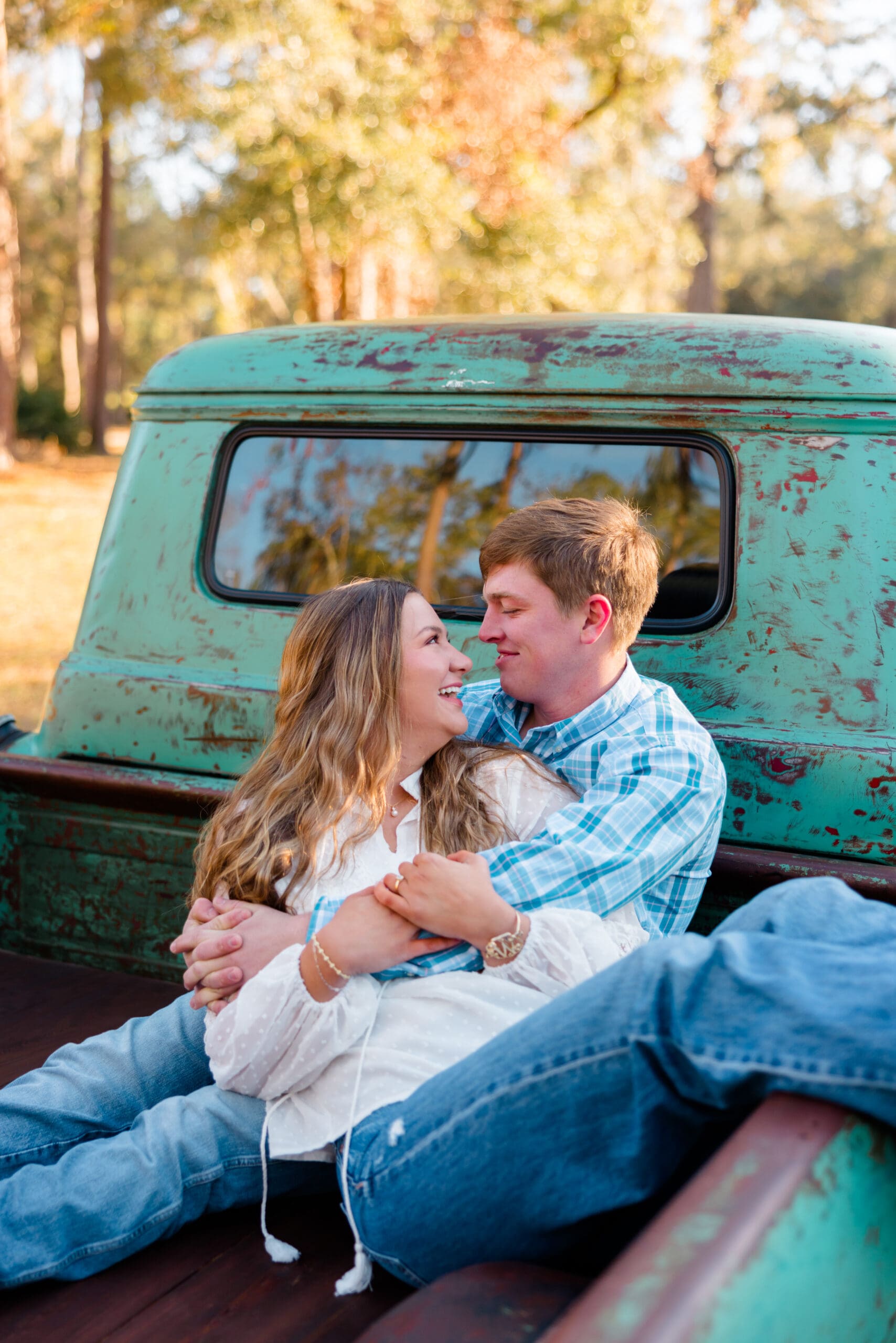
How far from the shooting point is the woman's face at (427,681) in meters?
2.17

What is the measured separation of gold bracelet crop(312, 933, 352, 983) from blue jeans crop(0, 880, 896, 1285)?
8.5 inches

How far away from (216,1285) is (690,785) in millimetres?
1173

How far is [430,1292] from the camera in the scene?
1.44 m

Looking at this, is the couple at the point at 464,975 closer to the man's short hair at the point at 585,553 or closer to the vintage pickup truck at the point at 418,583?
the man's short hair at the point at 585,553

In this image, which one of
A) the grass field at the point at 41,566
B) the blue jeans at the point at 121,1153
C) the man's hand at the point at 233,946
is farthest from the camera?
the grass field at the point at 41,566

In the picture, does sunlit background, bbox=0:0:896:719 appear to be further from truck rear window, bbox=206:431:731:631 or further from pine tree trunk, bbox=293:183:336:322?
truck rear window, bbox=206:431:731:631

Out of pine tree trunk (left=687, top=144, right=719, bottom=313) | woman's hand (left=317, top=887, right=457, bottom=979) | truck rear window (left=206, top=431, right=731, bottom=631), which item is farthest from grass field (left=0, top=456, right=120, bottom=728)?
pine tree trunk (left=687, top=144, right=719, bottom=313)

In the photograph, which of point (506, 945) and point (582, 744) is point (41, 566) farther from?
point (506, 945)

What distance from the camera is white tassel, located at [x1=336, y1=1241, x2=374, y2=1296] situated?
178cm

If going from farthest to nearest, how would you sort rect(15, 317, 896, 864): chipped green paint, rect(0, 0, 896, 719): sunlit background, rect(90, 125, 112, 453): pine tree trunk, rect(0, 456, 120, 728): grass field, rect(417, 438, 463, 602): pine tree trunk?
rect(90, 125, 112, 453): pine tree trunk → rect(0, 0, 896, 719): sunlit background → rect(0, 456, 120, 728): grass field → rect(417, 438, 463, 602): pine tree trunk → rect(15, 317, 896, 864): chipped green paint

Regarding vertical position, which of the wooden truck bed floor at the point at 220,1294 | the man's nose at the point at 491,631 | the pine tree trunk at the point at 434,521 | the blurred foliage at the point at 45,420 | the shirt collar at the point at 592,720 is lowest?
the wooden truck bed floor at the point at 220,1294

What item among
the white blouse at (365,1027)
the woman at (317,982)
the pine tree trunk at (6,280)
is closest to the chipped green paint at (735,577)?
the woman at (317,982)

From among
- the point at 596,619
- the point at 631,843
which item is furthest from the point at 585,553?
the point at 631,843

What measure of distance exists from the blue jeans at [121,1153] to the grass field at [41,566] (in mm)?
5493
